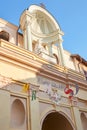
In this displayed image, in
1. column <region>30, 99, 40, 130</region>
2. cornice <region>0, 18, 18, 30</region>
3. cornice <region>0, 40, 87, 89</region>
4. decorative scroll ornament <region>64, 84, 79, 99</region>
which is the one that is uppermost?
cornice <region>0, 18, 18, 30</region>

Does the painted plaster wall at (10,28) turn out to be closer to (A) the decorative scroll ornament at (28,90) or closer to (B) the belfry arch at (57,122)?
(A) the decorative scroll ornament at (28,90)

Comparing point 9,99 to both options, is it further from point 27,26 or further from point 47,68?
point 27,26

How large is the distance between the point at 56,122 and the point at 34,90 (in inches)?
137

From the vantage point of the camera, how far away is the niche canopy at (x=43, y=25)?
16.8 metres

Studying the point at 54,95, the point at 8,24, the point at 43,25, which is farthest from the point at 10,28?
the point at 54,95

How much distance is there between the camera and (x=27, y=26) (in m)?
15.2

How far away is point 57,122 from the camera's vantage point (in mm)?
12484

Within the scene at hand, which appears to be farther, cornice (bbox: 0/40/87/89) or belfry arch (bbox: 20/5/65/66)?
belfry arch (bbox: 20/5/65/66)

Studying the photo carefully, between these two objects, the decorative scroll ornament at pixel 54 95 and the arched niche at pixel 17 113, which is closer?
the arched niche at pixel 17 113

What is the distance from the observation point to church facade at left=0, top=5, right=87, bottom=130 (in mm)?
9230

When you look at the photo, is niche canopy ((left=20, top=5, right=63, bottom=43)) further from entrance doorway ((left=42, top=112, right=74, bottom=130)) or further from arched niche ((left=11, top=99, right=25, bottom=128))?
arched niche ((left=11, top=99, right=25, bottom=128))

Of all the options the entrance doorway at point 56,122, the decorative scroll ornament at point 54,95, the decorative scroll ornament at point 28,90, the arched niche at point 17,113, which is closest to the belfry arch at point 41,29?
the decorative scroll ornament at point 54,95

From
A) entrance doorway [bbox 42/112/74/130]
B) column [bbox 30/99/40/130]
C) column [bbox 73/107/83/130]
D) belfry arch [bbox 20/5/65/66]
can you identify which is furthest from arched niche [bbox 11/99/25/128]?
belfry arch [bbox 20/5/65/66]

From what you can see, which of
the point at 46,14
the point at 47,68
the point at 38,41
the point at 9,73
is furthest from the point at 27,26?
the point at 9,73
